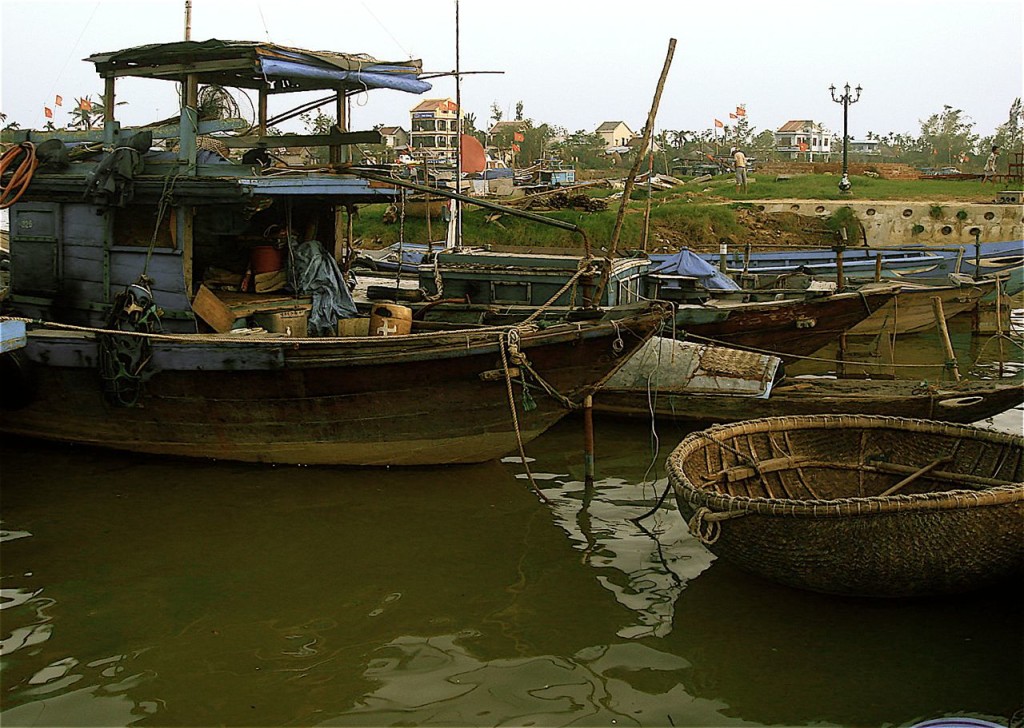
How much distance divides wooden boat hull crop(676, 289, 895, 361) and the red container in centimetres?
461

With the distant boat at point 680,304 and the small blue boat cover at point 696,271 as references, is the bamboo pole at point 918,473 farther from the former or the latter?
the small blue boat cover at point 696,271

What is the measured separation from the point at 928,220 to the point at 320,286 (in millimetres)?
20992

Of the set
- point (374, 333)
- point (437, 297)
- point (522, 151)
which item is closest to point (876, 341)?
point (437, 297)

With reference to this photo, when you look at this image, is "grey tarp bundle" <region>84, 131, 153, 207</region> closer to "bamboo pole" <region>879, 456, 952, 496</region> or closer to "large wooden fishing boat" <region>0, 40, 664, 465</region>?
"large wooden fishing boat" <region>0, 40, 664, 465</region>

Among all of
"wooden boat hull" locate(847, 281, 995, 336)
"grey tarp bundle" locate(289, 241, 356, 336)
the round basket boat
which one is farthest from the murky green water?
"wooden boat hull" locate(847, 281, 995, 336)

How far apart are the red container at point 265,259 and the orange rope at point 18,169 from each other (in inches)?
83.0

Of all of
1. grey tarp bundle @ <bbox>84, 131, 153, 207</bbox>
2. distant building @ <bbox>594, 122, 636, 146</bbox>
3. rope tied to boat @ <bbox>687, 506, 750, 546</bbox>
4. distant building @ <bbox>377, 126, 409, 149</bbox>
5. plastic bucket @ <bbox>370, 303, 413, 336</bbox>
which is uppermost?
distant building @ <bbox>594, 122, 636, 146</bbox>

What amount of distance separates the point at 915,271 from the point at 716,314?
753 cm

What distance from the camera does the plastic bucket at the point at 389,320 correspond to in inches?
352

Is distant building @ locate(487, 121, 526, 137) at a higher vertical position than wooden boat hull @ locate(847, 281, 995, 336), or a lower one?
higher

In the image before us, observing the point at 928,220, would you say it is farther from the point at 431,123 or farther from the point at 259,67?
the point at 431,123

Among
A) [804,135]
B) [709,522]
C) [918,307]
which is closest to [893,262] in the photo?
[918,307]

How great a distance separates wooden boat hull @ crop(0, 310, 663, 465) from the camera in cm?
802

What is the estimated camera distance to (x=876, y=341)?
1503cm
